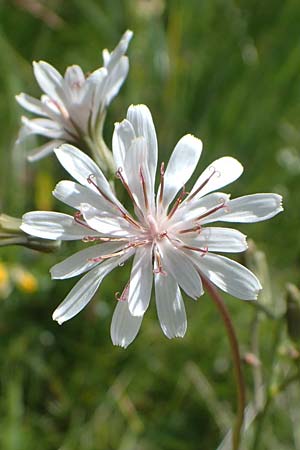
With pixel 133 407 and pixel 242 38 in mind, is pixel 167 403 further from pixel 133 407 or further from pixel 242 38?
pixel 242 38

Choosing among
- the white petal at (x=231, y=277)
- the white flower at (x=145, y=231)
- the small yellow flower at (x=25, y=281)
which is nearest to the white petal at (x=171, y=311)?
the white flower at (x=145, y=231)

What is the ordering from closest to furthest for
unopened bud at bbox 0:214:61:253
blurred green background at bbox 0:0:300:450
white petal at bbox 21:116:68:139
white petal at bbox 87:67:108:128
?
unopened bud at bbox 0:214:61:253 < white petal at bbox 87:67:108:128 < white petal at bbox 21:116:68:139 < blurred green background at bbox 0:0:300:450

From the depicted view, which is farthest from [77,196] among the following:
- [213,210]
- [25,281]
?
[25,281]

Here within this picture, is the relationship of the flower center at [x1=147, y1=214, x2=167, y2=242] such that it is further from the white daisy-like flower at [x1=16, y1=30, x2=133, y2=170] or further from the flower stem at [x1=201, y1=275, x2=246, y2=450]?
the white daisy-like flower at [x1=16, y1=30, x2=133, y2=170]

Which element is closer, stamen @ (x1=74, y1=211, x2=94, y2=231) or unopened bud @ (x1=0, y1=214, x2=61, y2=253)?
stamen @ (x1=74, y1=211, x2=94, y2=231)

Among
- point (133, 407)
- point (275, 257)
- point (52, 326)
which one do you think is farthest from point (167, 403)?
point (275, 257)

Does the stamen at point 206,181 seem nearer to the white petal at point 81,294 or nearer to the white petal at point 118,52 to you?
the white petal at point 81,294

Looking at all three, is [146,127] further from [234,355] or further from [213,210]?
[234,355]

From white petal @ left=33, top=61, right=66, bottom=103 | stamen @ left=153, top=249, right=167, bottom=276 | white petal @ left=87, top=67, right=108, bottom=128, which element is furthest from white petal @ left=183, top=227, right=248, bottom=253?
white petal @ left=33, top=61, right=66, bottom=103

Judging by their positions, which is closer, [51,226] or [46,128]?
[51,226]
